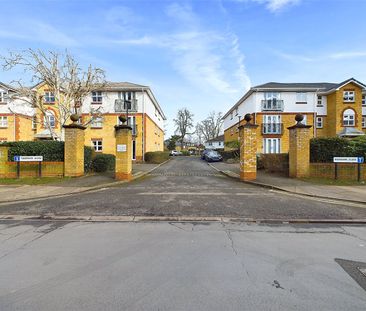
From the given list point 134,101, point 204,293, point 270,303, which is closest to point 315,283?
point 270,303

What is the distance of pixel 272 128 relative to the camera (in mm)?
27656

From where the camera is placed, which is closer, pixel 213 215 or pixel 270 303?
pixel 270 303

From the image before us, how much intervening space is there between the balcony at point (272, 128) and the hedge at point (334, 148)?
52.0ft

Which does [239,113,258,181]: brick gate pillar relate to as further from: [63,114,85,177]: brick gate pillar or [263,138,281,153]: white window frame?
[263,138,281,153]: white window frame

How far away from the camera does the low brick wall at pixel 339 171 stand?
11344mm

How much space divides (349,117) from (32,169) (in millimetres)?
32942

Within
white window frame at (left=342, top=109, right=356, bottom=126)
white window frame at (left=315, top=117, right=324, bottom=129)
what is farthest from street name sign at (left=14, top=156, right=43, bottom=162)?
white window frame at (left=342, top=109, right=356, bottom=126)

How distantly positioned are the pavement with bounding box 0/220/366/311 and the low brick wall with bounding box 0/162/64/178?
7.50m

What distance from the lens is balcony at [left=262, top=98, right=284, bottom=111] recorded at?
27297mm

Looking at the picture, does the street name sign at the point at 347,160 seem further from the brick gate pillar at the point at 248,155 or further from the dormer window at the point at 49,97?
the dormer window at the point at 49,97

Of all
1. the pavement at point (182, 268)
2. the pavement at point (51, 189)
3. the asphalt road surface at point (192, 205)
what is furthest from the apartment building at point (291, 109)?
the pavement at point (182, 268)

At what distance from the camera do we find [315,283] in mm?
2873

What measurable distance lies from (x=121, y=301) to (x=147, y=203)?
182 inches

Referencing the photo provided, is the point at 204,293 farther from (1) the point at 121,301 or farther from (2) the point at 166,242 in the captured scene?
(2) the point at 166,242
